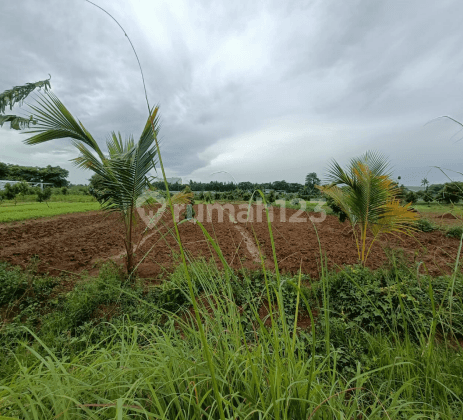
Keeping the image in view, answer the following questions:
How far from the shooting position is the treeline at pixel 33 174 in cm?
4320

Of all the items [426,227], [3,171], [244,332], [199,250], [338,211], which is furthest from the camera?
[3,171]

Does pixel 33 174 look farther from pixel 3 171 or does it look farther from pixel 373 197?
pixel 373 197

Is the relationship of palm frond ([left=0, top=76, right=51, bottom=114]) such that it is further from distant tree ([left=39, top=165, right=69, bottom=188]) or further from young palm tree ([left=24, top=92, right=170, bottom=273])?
distant tree ([left=39, top=165, right=69, bottom=188])

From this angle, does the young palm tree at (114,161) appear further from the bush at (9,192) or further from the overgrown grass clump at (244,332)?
the bush at (9,192)

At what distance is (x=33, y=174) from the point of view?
147 feet

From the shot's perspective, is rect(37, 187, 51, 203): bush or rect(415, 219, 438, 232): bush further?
rect(37, 187, 51, 203): bush

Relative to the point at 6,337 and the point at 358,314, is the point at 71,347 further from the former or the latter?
the point at 358,314

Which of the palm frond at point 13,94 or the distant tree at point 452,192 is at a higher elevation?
the palm frond at point 13,94

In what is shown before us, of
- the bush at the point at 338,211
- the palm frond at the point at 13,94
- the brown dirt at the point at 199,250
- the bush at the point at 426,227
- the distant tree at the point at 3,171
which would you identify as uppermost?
the distant tree at the point at 3,171

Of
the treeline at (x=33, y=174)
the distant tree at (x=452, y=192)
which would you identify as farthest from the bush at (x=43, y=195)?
the treeline at (x=33, y=174)

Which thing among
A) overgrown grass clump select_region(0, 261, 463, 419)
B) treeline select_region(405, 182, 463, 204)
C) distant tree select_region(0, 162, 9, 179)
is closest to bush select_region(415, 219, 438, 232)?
treeline select_region(405, 182, 463, 204)

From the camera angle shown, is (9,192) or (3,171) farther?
(3,171)

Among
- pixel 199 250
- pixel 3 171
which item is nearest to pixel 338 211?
pixel 199 250

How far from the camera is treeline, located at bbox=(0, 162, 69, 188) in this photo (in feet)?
142
